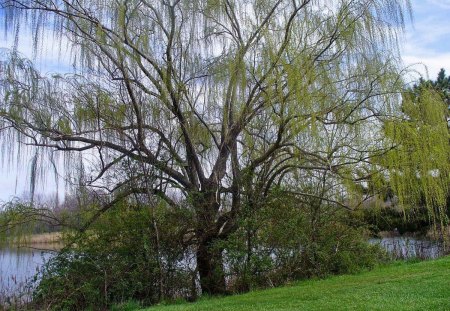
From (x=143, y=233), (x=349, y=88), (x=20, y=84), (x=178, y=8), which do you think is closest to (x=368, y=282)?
(x=349, y=88)

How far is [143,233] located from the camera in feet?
31.3

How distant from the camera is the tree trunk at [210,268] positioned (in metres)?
9.84

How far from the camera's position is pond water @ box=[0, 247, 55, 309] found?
30.7 feet

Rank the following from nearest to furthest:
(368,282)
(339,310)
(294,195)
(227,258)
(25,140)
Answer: (339,310) < (368,282) < (25,140) < (227,258) < (294,195)

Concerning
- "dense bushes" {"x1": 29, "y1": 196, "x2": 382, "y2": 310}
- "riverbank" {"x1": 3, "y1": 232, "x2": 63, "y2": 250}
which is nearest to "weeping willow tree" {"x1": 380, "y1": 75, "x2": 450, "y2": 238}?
"dense bushes" {"x1": 29, "y1": 196, "x2": 382, "y2": 310}

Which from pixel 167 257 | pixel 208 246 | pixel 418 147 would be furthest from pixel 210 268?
pixel 418 147

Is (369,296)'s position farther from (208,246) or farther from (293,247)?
(208,246)

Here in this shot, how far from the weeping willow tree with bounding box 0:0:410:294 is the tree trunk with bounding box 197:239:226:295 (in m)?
0.03

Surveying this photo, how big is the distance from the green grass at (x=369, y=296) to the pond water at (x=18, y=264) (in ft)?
10.0

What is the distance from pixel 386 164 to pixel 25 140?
6.64 metres

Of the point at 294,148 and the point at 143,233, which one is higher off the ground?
the point at 294,148

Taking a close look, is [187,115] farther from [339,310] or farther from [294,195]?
[339,310]

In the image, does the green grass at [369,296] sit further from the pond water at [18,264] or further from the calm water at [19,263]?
the calm water at [19,263]

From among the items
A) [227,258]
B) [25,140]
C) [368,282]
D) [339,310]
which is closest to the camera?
[339,310]
